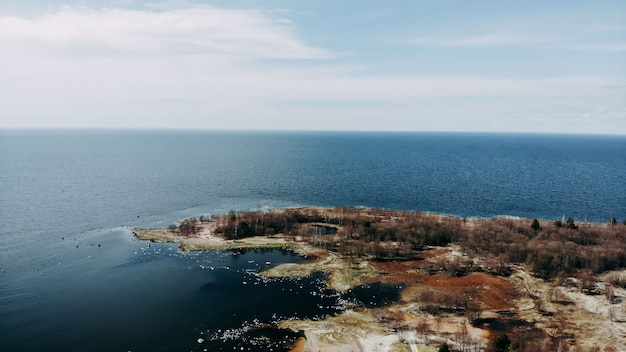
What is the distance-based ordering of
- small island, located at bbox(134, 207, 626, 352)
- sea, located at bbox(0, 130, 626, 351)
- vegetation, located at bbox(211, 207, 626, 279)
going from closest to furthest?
small island, located at bbox(134, 207, 626, 352), sea, located at bbox(0, 130, 626, 351), vegetation, located at bbox(211, 207, 626, 279)

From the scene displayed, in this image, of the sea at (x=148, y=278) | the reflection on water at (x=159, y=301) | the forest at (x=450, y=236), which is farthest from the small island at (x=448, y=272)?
the sea at (x=148, y=278)

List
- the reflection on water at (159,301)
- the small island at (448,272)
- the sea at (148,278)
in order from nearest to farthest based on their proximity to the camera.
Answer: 1. the reflection on water at (159,301)
2. the small island at (448,272)
3. the sea at (148,278)

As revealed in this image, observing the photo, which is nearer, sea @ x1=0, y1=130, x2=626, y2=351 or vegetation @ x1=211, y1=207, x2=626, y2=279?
sea @ x1=0, y1=130, x2=626, y2=351

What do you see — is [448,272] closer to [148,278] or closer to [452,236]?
[452,236]

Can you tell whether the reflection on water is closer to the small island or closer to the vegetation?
the small island

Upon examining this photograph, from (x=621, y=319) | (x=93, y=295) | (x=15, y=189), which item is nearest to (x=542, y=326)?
(x=621, y=319)

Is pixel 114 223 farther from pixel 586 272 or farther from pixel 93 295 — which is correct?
pixel 586 272

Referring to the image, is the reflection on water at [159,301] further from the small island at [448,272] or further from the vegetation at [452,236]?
the vegetation at [452,236]

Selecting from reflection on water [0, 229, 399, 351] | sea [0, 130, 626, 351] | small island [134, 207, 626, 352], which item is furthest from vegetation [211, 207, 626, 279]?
reflection on water [0, 229, 399, 351]

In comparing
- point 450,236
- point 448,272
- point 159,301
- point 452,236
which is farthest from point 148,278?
point 452,236
